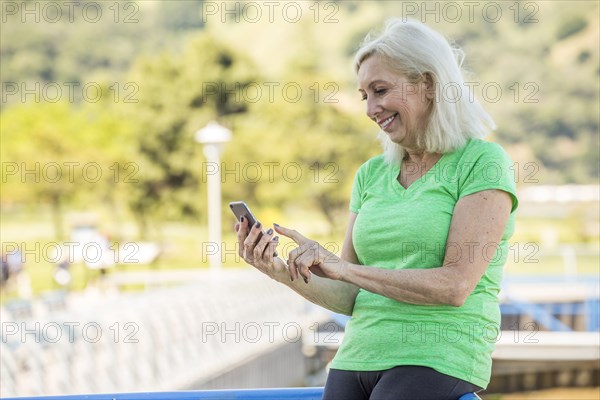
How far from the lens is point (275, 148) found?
32.3 m

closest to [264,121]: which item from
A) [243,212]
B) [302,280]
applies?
[302,280]

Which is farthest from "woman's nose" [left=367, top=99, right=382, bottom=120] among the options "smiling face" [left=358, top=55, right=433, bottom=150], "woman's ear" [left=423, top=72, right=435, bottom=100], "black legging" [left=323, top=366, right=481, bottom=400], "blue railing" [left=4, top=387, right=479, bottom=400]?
"blue railing" [left=4, top=387, right=479, bottom=400]

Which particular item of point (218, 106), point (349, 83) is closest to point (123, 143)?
point (218, 106)

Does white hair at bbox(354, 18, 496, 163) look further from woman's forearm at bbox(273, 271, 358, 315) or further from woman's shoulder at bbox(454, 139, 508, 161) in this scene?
woman's forearm at bbox(273, 271, 358, 315)

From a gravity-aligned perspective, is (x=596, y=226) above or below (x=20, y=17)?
below

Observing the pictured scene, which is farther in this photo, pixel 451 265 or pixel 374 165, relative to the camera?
pixel 374 165

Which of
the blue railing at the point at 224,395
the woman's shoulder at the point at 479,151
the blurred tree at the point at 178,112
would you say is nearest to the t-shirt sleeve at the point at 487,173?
the woman's shoulder at the point at 479,151

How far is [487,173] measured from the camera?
1.98 m

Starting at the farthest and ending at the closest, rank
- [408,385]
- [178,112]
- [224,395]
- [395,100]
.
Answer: [178,112] → [224,395] → [395,100] → [408,385]

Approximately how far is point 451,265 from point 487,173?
209mm

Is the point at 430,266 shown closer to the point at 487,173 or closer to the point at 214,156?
the point at 487,173

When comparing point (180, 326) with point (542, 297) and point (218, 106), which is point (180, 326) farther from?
point (218, 106)

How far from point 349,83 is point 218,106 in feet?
19.9

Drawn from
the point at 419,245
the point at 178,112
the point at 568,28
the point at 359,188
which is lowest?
the point at 419,245
